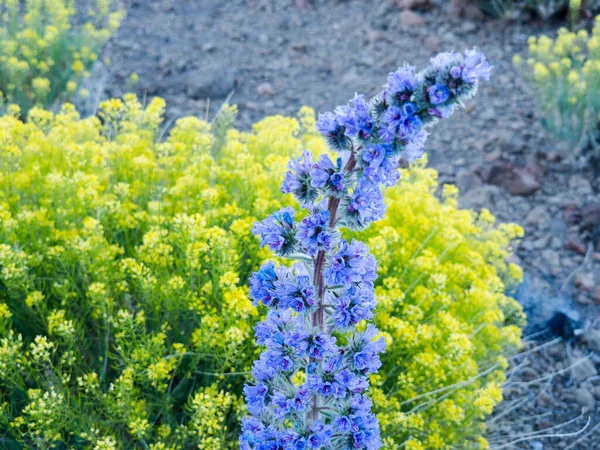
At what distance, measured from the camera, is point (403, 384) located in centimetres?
328

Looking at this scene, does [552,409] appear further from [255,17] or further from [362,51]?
[255,17]

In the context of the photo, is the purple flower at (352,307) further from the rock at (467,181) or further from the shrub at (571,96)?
the shrub at (571,96)

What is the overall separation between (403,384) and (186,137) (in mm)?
2071

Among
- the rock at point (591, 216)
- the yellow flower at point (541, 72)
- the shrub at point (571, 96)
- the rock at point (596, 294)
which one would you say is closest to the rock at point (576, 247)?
the rock at point (591, 216)

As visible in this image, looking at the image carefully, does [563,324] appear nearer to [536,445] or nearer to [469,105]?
[536,445]

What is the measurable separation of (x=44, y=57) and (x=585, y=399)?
16.9 ft

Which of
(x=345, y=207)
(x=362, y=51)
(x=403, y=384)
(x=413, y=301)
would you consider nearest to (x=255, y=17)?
(x=362, y=51)

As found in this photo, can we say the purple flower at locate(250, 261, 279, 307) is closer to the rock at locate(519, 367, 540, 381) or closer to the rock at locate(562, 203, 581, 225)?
the rock at locate(519, 367, 540, 381)

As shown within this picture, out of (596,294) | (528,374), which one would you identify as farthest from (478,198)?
(528,374)

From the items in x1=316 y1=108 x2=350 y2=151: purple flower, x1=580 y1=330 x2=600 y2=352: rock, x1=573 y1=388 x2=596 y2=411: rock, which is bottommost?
x1=316 y1=108 x2=350 y2=151: purple flower

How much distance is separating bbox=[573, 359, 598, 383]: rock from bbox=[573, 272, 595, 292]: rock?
2.25 ft

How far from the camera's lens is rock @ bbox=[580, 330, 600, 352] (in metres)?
4.59

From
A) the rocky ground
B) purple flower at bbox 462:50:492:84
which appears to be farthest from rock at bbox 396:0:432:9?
purple flower at bbox 462:50:492:84

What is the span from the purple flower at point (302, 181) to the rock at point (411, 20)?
6012 millimetres
